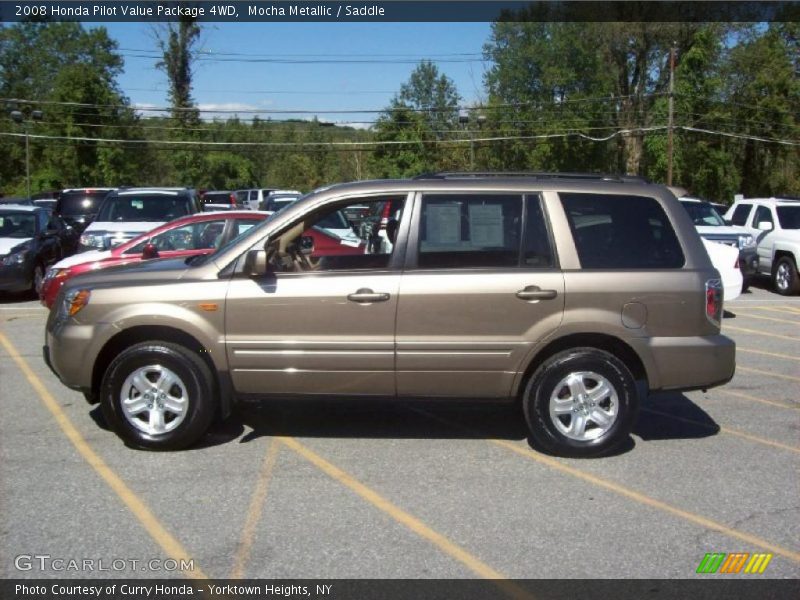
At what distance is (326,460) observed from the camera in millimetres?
5723

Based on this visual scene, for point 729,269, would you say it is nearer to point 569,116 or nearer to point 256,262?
point 256,262

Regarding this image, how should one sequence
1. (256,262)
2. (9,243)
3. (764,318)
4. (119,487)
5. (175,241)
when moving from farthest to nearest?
(9,243)
(764,318)
(175,241)
(256,262)
(119,487)

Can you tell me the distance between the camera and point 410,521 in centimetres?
467

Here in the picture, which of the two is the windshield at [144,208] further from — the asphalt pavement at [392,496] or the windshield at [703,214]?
the windshield at [703,214]

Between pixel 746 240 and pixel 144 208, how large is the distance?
1144 cm

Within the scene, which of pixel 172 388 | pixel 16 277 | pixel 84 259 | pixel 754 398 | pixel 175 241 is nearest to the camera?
pixel 172 388

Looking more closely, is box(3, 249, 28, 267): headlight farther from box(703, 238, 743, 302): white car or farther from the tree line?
the tree line

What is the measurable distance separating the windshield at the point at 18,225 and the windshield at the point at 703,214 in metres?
12.6

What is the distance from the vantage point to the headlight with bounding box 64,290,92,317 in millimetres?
5832

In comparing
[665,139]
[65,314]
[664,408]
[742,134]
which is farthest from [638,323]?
[742,134]

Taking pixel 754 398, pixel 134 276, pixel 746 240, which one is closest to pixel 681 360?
pixel 754 398

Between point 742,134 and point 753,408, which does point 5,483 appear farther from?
point 742,134

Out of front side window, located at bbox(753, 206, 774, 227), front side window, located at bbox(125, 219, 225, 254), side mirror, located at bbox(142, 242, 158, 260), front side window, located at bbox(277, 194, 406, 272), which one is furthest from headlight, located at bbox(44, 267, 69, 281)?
front side window, located at bbox(753, 206, 774, 227)
